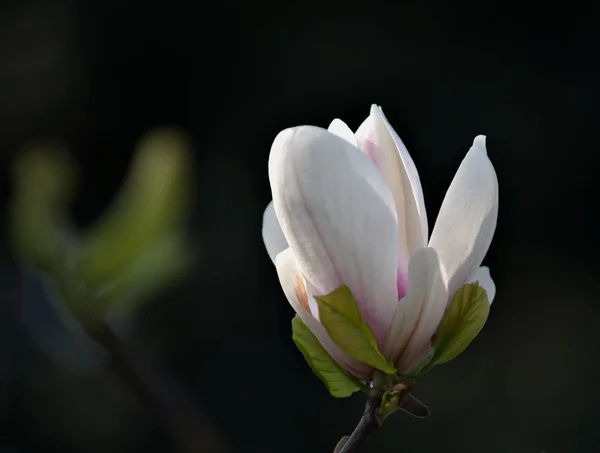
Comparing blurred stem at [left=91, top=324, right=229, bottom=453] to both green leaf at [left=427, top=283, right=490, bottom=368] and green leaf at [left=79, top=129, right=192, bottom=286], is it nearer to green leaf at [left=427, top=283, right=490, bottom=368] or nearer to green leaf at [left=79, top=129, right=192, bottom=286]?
green leaf at [left=79, top=129, right=192, bottom=286]

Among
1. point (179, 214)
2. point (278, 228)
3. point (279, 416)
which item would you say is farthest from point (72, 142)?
point (278, 228)

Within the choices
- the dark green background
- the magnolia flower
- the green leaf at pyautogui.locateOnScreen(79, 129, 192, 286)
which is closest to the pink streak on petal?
the magnolia flower

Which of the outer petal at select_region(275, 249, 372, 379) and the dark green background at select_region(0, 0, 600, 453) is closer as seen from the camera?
the outer petal at select_region(275, 249, 372, 379)

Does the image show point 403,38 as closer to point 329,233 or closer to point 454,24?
point 454,24

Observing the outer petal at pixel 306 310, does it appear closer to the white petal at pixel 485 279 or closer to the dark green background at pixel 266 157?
the white petal at pixel 485 279

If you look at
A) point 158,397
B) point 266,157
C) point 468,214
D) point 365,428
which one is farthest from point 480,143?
point 266,157
